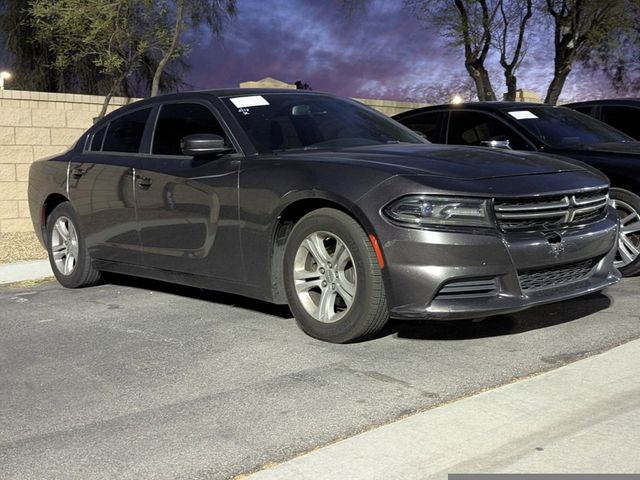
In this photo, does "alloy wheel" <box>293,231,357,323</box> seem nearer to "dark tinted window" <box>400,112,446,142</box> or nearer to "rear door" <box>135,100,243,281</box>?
"rear door" <box>135,100,243,281</box>

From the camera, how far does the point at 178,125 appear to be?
6.16 meters

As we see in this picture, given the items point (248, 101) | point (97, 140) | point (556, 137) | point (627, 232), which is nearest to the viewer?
point (248, 101)

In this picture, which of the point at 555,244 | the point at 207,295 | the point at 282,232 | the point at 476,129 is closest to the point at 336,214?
the point at 282,232

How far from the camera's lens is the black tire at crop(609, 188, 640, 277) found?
22.2ft

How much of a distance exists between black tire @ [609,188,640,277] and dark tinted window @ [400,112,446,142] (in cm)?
228

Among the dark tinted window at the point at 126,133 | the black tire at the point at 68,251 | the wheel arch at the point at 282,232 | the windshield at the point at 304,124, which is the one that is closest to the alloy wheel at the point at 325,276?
the wheel arch at the point at 282,232

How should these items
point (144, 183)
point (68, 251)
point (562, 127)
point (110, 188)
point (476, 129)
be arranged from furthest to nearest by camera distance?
point (476, 129), point (562, 127), point (68, 251), point (110, 188), point (144, 183)

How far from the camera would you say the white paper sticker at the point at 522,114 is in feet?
26.2

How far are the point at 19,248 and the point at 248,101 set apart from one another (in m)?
Result: 5.52

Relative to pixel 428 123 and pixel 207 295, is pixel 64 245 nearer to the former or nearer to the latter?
pixel 207 295

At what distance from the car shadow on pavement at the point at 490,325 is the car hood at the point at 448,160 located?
1028mm

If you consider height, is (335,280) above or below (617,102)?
below

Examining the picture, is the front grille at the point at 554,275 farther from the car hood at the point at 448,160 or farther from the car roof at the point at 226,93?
the car roof at the point at 226,93

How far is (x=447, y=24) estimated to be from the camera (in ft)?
59.0
